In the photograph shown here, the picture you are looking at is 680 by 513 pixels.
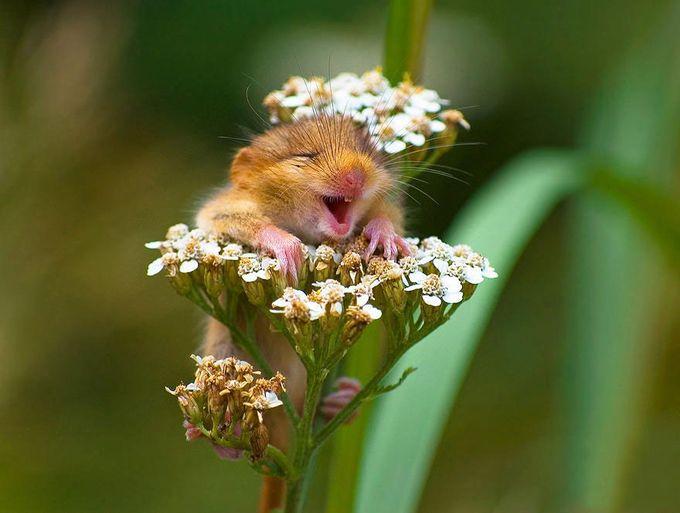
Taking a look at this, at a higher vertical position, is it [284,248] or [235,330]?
[284,248]

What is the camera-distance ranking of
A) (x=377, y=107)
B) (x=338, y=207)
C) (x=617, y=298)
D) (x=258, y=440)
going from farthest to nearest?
(x=617, y=298) < (x=377, y=107) < (x=338, y=207) < (x=258, y=440)

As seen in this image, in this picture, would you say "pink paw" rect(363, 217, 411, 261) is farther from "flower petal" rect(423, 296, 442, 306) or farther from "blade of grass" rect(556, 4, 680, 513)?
"blade of grass" rect(556, 4, 680, 513)

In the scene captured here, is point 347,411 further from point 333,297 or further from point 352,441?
point 352,441

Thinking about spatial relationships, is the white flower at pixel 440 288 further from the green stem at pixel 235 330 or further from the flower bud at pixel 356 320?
the green stem at pixel 235 330

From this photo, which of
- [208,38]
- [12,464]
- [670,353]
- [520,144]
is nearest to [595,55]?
[520,144]

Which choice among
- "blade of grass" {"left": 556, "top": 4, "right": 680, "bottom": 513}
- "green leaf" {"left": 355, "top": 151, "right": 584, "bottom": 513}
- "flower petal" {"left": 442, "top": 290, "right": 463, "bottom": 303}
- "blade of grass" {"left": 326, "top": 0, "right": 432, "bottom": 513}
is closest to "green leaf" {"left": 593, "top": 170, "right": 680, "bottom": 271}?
"blade of grass" {"left": 556, "top": 4, "right": 680, "bottom": 513}

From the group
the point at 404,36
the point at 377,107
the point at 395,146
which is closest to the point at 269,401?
the point at 395,146

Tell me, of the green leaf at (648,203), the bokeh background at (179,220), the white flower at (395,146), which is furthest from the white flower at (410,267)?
the bokeh background at (179,220)
